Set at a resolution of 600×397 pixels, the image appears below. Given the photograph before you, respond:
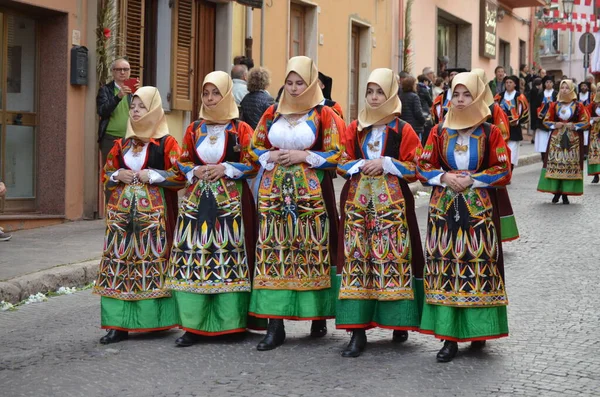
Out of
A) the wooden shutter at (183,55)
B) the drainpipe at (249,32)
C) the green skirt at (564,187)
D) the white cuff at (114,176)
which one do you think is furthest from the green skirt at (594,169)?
the white cuff at (114,176)

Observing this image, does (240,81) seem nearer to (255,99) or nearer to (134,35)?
(255,99)

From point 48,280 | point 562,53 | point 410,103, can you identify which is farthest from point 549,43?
point 48,280

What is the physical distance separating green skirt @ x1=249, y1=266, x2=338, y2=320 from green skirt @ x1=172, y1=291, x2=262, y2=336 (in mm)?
121

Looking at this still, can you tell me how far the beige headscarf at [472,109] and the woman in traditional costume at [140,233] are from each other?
6.30 feet

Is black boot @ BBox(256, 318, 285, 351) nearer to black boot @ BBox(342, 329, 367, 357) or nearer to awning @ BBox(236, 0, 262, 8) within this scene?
black boot @ BBox(342, 329, 367, 357)

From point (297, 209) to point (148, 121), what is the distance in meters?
1.21

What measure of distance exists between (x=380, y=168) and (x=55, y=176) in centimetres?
720

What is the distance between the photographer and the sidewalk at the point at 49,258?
9180mm

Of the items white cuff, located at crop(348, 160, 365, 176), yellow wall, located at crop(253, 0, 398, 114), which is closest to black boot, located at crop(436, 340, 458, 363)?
white cuff, located at crop(348, 160, 365, 176)

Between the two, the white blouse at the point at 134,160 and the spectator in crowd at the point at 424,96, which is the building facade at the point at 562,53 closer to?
the spectator in crowd at the point at 424,96

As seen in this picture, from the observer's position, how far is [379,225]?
6977mm

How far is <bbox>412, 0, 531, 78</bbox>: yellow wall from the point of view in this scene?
2575 cm

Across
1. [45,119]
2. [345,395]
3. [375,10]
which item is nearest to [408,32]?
[375,10]

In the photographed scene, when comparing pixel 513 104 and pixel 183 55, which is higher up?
pixel 183 55
